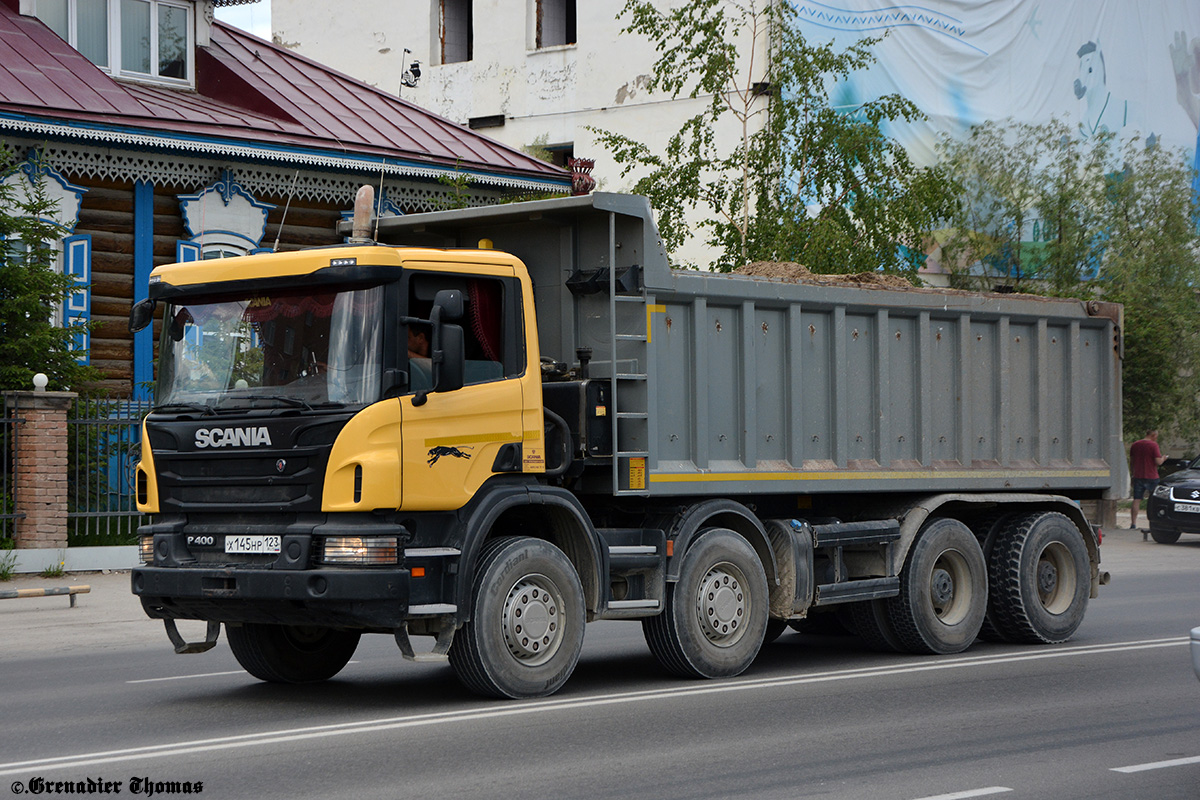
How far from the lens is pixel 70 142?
20.3 m

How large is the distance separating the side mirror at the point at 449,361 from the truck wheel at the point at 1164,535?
20.2 metres

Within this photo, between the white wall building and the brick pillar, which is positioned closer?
the brick pillar

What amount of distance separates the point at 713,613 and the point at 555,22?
1165 inches

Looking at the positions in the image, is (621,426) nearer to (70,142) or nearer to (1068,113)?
(70,142)

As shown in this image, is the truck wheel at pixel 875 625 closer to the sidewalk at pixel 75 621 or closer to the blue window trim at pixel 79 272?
the sidewalk at pixel 75 621

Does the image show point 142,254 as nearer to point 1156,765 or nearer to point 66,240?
point 66,240

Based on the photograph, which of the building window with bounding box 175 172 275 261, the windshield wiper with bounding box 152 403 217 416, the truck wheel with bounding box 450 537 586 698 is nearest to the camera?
the truck wheel with bounding box 450 537 586 698

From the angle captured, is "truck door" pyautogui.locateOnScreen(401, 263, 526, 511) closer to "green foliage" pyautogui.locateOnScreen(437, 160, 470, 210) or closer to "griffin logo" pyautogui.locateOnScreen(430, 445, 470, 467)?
"griffin logo" pyautogui.locateOnScreen(430, 445, 470, 467)

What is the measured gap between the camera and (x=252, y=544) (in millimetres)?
8898

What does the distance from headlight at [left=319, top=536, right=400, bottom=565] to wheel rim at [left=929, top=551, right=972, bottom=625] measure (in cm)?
514

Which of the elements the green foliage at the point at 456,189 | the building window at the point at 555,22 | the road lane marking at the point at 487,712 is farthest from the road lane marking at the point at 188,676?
the building window at the point at 555,22

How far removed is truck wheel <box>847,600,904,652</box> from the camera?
12.0 m

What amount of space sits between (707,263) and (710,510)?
78.3ft

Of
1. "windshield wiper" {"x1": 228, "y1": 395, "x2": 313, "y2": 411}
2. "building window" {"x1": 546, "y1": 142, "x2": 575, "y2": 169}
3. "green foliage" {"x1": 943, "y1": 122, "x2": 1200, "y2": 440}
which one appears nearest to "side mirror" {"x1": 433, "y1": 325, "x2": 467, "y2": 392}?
"windshield wiper" {"x1": 228, "y1": 395, "x2": 313, "y2": 411}
